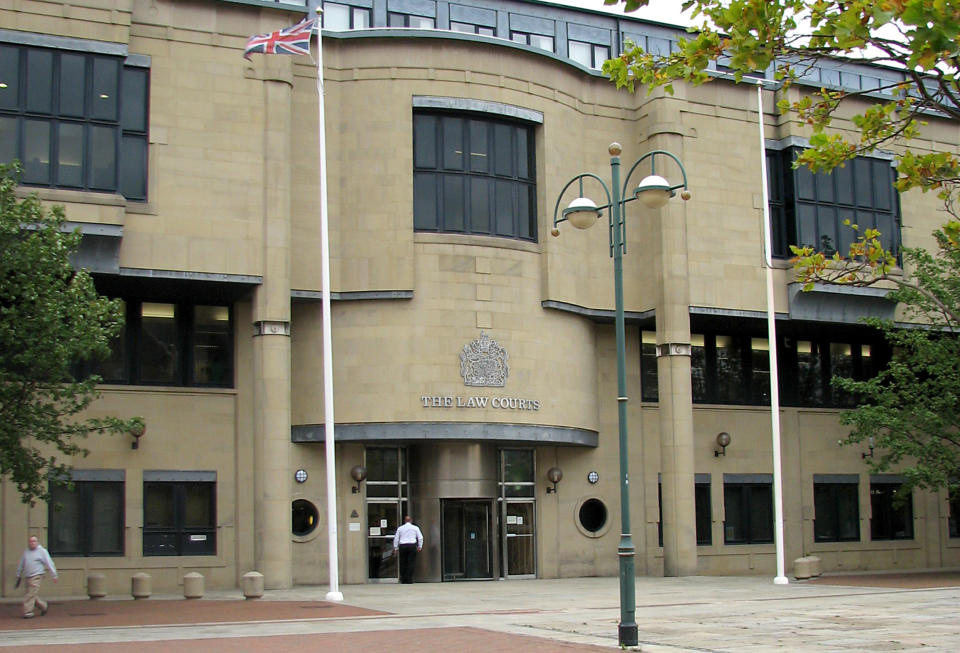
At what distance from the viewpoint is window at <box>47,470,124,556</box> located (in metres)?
31.7

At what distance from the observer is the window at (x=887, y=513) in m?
43.2

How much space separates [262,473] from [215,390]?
11.2 ft

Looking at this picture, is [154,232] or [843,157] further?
[154,232]

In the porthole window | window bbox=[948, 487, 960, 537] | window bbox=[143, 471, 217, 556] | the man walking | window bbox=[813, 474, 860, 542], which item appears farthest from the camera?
window bbox=[948, 487, 960, 537]

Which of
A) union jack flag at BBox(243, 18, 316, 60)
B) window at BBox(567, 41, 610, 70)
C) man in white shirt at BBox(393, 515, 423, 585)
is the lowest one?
man in white shirt at BBox(393, 515, 423, 585)

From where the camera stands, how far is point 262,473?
32.1m

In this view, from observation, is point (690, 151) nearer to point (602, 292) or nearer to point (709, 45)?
point (602, 292)

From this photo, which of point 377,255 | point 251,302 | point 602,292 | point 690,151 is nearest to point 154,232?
point 251,302

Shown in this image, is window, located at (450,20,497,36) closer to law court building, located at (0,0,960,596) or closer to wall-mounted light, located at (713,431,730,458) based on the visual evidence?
law court building, located at (0,0,960,596)

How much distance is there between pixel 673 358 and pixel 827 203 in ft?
26.4

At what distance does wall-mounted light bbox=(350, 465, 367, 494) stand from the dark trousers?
2.35m

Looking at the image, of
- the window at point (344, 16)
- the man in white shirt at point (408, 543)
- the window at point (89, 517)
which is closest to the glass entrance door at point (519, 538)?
the man in white shirt at point (408, 543)

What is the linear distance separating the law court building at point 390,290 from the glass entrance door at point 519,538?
9 cm

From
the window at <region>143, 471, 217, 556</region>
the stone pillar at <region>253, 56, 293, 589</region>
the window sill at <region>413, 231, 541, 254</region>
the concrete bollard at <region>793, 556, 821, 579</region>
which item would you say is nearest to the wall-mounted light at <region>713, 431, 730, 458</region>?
the concrete bollard at <region>793, 556, 821, 579</region>
